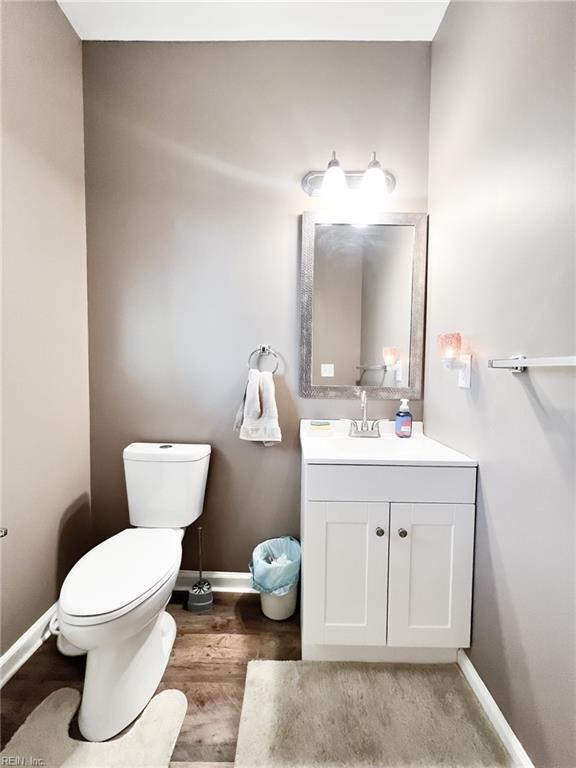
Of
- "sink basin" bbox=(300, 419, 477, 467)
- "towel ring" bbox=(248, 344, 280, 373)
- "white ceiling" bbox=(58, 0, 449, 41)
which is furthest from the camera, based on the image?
"towel ring" bbox=(248, 344, 280, 373)

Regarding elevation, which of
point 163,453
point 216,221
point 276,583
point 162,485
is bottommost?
point 276,583

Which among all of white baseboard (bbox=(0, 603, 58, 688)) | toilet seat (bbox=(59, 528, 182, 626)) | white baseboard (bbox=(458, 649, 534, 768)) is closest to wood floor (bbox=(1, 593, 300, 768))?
white baseboard (bbox=(0, 603, 58, 688))

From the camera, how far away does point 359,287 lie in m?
1.64

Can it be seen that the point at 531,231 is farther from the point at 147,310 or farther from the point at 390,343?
the point at 147,310

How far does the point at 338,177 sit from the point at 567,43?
2.73 feet

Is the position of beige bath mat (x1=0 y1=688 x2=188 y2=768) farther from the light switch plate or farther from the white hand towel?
the light switch plate

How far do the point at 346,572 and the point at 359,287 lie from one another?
4.02 feet

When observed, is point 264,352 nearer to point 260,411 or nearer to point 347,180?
point 260,411

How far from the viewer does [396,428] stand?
5.35 feet

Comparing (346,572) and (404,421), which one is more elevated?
(404,421)

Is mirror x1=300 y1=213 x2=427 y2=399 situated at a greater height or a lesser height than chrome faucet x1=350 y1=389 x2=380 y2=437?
greater

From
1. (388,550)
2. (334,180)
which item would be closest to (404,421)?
(388,550)

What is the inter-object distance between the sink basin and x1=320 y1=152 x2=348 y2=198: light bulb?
3.51ft

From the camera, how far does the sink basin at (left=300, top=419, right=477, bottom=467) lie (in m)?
1.23
